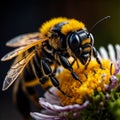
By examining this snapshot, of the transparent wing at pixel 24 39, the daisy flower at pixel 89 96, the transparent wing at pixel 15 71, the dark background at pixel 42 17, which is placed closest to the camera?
the daisy flower at pixel 89 96

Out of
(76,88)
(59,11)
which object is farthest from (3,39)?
(76,88)

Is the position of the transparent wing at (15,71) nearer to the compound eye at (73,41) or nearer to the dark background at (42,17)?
the compound eye at (73,41)

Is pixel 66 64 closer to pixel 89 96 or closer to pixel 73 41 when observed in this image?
pixel 73 41

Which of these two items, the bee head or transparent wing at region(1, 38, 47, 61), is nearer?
the bee head

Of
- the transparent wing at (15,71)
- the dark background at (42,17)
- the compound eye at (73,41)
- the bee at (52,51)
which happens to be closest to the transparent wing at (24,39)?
the bee at (52,51)

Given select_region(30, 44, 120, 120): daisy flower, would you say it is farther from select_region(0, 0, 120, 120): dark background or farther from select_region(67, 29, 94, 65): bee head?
select_region(0, 0, 120, 120): dark background

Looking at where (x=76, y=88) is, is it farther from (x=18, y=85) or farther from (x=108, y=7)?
(x=108, y=7)

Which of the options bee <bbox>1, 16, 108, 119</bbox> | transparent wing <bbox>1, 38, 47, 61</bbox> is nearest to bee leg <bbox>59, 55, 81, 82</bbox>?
bee <bbox>1, 16, 108, 119</bbox>

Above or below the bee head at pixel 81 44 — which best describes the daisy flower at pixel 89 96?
below
